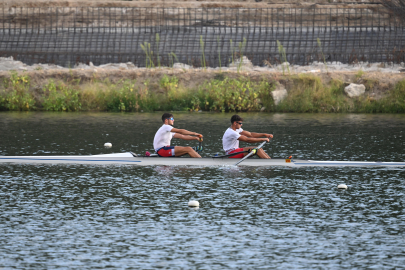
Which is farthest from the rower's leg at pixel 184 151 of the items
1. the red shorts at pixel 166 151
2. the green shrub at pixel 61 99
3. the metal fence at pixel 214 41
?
the metal fence at pixel 214 41

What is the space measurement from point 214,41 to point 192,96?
8.49 metres

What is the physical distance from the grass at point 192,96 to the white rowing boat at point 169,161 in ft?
52.7

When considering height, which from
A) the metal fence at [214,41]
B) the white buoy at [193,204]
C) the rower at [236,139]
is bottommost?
the white buoy at [193,204]

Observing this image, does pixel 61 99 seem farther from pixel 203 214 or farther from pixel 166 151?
pixel 203 214

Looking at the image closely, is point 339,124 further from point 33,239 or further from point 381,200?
point 33,239

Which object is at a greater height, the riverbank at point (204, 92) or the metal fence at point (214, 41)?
the metal fence at point (214, 41)

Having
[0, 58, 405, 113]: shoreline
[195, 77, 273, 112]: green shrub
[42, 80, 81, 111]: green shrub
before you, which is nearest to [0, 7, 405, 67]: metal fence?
[0, 58, 405, 113]: shoreline

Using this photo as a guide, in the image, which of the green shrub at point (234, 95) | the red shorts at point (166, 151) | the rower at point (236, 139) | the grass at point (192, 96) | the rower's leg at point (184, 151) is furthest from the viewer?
the grass at point (192, 96)

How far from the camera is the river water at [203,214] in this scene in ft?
31.4

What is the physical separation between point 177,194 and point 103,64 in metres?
27.6

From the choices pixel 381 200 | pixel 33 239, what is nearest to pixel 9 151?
pixel 33 239

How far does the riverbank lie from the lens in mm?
33875

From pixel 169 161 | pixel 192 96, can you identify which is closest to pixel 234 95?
pixel 192 96

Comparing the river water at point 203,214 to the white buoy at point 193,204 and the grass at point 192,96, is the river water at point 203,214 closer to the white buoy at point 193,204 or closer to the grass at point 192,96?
the white buoy at point 193,204
